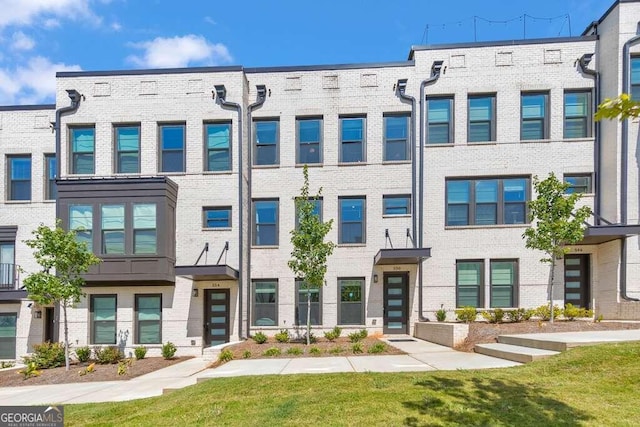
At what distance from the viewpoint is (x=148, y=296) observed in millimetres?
15633

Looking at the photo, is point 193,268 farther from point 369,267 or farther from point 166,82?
point 166,82

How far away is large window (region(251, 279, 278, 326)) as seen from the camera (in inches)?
622

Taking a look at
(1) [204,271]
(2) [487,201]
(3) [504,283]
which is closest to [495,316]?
(3) [504,283]

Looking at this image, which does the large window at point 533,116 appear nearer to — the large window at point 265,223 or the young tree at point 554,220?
the young tree at point 554,220

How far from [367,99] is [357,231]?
514 centimetres

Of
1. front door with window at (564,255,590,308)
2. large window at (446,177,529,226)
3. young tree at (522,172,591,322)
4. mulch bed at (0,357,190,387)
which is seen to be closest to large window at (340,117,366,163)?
large window at (446,177,529,226)

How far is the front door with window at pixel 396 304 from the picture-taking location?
15.7m

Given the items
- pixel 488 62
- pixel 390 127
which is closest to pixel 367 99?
pixel 390 127

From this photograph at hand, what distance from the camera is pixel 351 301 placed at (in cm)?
1571

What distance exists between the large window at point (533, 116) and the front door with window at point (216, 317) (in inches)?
505

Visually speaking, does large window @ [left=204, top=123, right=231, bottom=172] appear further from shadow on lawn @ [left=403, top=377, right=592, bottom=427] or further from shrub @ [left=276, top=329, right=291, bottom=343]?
shadow on lawn @ [left=403, top=377, right=592, bottom=427]

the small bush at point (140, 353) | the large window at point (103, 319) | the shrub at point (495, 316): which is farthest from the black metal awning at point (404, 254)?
the large window at point (103, 319)

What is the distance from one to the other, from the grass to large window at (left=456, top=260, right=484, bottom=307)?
7.19m

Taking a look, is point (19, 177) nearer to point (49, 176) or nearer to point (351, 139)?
point (49, 176)
